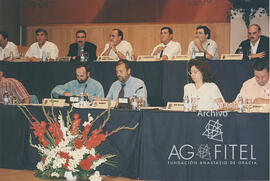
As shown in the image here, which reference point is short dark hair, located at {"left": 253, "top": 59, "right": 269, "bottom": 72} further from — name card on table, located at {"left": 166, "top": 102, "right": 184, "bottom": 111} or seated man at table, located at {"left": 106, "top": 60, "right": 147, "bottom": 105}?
seated man at table, located at {"left": 106, "top": 60, "right": 147, "bottom": 105}

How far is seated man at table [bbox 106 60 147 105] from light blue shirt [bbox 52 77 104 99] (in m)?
0.21

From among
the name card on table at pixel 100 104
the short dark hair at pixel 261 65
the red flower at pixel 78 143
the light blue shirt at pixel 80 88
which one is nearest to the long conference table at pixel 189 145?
the name card on table at pixel 100 104

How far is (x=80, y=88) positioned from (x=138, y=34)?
3.60 meters

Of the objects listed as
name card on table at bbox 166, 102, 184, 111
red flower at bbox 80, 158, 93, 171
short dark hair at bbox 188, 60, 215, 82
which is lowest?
red flower at bbox 80, 158, 93, 171

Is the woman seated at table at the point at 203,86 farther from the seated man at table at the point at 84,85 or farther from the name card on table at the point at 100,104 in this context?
the seated man at table at the point at 84,85

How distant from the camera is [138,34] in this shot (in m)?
8.75

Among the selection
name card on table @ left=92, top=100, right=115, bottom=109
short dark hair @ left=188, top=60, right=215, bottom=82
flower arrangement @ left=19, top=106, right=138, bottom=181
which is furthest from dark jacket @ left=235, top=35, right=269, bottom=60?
flower arrangement @ left=19, top=106, right=138, bottom=181

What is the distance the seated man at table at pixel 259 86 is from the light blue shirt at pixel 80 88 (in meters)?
1.71

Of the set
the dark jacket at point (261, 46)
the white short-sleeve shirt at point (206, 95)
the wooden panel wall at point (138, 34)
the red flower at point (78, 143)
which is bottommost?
the red flower at point (78, 143)

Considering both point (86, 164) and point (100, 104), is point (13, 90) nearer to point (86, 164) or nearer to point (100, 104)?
point (100, 104)

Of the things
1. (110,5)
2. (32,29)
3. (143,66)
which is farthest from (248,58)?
(32,29)

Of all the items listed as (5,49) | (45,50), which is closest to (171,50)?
(45,50)

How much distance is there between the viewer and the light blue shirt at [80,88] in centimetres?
528

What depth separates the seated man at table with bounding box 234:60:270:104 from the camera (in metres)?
4.48
